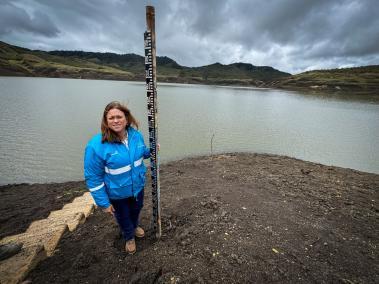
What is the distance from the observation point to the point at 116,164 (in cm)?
372

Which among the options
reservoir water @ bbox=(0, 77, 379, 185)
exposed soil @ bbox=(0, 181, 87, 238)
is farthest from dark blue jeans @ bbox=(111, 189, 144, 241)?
reservoir water @ bbox=(0, 77, 379, 185)

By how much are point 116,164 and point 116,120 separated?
2.42 feet

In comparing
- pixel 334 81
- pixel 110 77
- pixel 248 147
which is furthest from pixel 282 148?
pixel 110 77

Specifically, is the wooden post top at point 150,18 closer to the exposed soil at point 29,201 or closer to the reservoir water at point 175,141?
the exposed soil at point 29,201

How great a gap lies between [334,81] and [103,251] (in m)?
154

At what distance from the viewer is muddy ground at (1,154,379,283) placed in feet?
12.9

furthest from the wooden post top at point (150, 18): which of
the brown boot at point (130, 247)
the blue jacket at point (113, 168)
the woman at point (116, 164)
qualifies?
the brown boot at point (130, 247)

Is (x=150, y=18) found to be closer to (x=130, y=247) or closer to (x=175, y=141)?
(x=130, y=247)

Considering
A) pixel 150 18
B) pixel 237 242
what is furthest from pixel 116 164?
pixel 237 242

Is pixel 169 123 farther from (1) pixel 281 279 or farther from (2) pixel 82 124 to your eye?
(1) pixel 281 279

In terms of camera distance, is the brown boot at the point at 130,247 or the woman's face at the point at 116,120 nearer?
the woman's face at the point at 116,120

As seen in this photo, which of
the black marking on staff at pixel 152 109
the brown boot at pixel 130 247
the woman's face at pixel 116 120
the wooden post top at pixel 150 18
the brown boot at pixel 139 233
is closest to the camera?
the wooden post top at pixel 150 18

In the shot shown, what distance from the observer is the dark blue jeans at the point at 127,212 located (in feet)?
13.4

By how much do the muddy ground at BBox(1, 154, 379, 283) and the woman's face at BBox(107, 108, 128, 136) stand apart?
2505 mm
